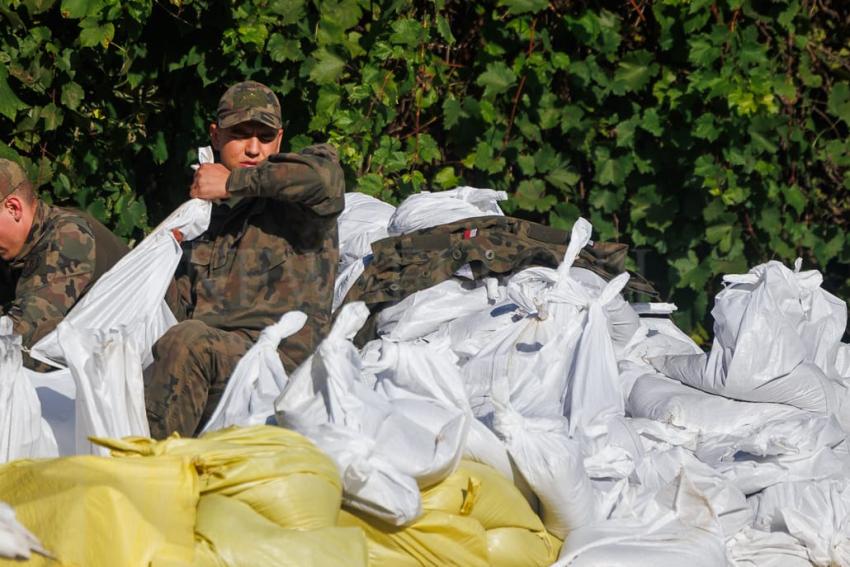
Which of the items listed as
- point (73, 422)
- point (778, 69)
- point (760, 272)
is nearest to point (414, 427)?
point (73, 422)

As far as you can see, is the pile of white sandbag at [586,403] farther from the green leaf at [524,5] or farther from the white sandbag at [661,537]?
the green leaf at [524,5]

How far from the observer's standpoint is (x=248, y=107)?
13.0ft

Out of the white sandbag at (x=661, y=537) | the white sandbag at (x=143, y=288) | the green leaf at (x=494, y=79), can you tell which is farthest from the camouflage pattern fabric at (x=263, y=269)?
the green leaf at (x=494, y=79)

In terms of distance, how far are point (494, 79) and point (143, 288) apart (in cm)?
247

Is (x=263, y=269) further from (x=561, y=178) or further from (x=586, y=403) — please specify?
(x=561, y=178)

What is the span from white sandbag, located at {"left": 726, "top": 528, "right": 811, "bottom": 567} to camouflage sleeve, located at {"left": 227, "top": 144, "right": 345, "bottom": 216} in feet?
4.72

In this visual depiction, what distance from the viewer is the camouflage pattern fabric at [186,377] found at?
3.42 meters

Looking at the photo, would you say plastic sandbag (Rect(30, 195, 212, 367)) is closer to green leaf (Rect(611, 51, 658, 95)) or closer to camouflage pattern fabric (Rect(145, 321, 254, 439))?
camouflage pattern fabric (Rect(145, 321, 254, 439))

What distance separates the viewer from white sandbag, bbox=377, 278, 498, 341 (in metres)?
4.13

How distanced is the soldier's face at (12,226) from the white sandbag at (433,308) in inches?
44.7

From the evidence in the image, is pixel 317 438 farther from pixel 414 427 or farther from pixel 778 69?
pixel 778 69

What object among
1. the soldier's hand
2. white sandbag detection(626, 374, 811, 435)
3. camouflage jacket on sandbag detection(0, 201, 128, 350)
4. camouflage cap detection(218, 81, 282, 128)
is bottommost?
white sandbag detection(626, 374, 811, 435)

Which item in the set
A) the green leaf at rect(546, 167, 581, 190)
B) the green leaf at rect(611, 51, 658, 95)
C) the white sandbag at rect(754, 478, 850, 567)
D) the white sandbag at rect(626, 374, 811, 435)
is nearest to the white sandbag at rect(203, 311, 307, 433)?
the white sandbag at rect(626, 374, 811, 435)

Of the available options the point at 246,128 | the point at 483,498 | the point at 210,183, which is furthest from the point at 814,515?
the point at 246,128
